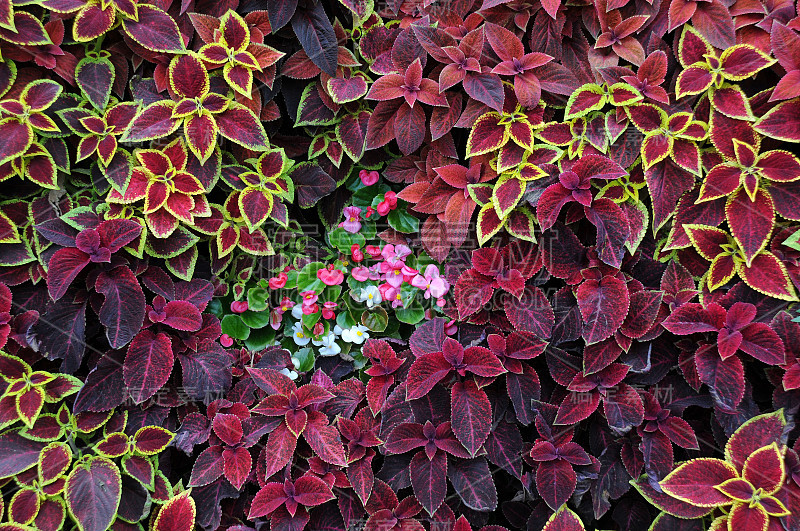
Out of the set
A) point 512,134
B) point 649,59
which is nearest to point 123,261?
point 512,134

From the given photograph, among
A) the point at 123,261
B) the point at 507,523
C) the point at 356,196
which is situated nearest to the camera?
the point at 123,261

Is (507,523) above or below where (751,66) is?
below

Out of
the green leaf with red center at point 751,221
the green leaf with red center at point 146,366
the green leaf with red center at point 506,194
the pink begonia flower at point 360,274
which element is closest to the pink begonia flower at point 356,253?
the pink begonia flower at point 360,274

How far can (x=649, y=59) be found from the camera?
1.71m

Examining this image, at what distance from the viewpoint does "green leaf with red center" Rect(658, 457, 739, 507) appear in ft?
5.16

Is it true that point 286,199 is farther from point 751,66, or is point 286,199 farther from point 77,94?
point 751,66

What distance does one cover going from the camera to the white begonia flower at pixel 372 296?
6.51 ft

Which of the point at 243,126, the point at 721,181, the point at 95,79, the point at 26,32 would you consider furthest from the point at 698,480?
the point at 26,32

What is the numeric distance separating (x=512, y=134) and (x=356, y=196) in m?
0.59

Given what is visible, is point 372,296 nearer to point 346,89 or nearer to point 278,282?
point 278,282

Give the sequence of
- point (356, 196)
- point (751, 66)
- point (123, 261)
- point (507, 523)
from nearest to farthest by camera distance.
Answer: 1. point (751, 66)
2. point (123, 261)
3. point (507, 523)
4. point (356, 196)

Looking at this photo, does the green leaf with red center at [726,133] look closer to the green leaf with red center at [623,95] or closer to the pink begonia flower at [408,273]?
the green leaf with red center at [623,95]

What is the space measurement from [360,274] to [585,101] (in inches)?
35.5

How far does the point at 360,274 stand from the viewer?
6.55 feet
